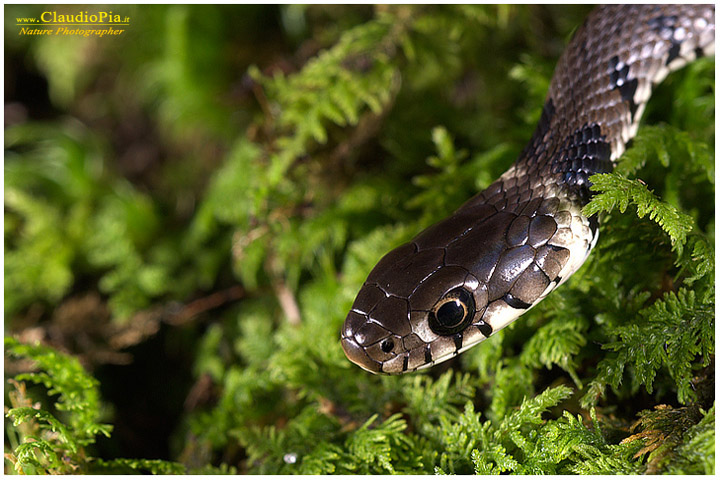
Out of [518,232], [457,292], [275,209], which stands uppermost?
[275,209]

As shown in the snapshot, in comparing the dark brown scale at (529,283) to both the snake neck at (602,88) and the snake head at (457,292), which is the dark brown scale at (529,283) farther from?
the snake neck at (602,88)

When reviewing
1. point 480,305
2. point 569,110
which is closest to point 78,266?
point 480,305

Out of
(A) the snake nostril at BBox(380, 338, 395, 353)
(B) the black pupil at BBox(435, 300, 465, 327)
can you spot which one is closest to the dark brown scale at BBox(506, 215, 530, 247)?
(B) the black pupil at BBox(435, 300, 465, 327)

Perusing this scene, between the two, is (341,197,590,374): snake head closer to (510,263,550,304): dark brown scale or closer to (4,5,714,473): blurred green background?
(510,263,550,304): dark brown scale

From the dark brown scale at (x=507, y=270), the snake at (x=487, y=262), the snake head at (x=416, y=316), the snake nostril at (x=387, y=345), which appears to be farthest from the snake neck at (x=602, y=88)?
the snake nostril at (x=387, y=345)

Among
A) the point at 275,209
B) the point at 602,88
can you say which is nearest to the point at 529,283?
the point at 602,88

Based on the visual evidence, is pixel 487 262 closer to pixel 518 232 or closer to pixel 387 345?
pixel 518 232

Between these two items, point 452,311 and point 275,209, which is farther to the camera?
point 275,209

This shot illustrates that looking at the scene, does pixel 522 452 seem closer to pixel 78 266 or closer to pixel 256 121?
pixel 256 121
